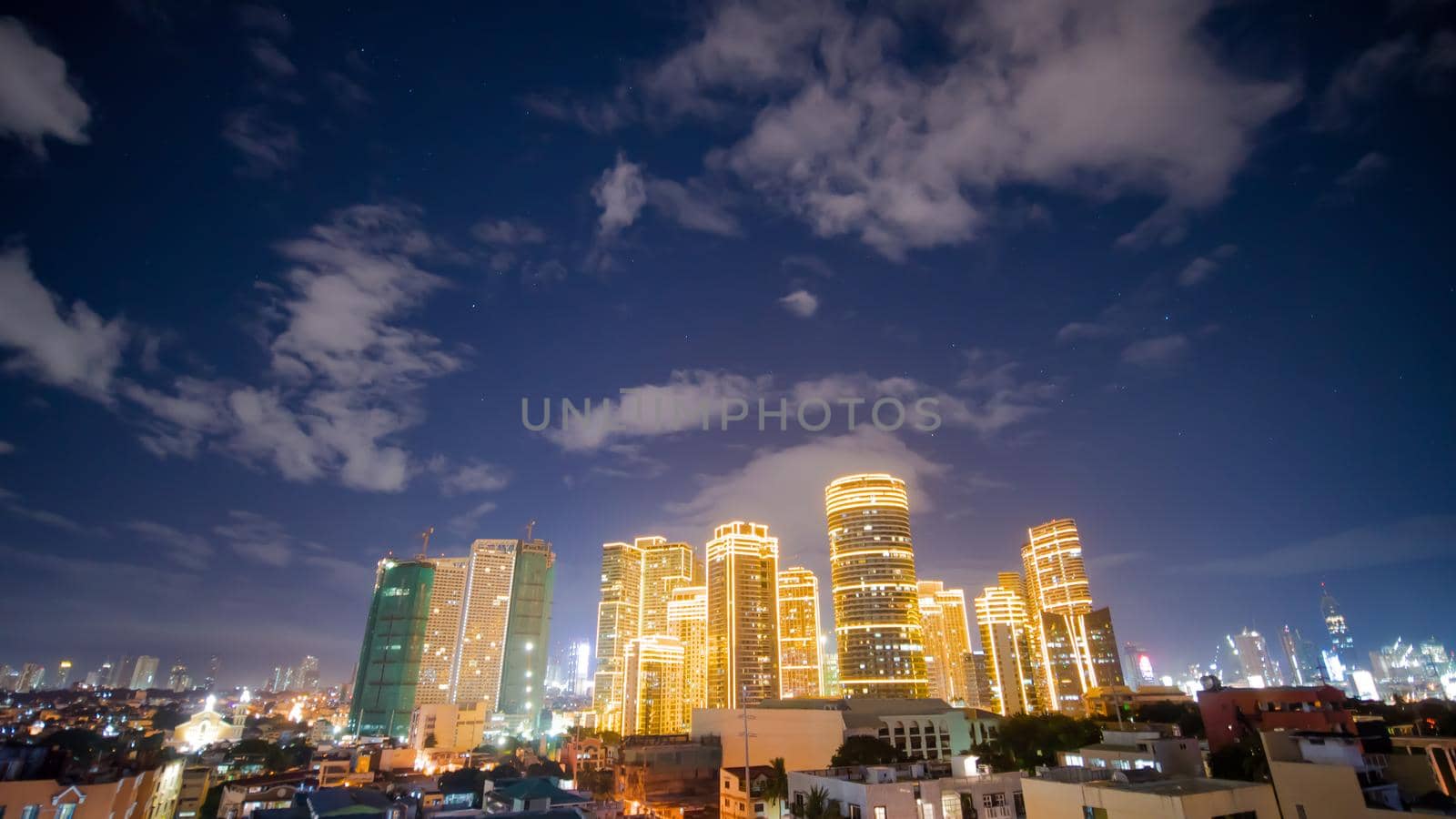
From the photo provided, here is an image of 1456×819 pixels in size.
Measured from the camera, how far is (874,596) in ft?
616

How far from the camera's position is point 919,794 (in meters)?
42.4

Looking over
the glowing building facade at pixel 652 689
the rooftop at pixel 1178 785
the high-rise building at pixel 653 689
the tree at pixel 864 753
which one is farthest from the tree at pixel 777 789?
the high-rise building at pixel 653 689

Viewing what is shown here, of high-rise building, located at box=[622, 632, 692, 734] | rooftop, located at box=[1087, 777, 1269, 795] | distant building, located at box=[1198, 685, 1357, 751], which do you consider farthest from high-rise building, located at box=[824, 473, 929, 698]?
rooftop, located at box=[1087, 777, 1269, 795]

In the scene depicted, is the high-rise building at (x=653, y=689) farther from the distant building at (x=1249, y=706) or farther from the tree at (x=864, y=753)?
the distant building at (x=1249, y=706)

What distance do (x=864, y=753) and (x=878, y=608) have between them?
114869 millimetres

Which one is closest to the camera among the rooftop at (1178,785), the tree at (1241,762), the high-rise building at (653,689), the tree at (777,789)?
the rooftop at (1178,785)

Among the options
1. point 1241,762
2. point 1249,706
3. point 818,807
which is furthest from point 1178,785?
point 1249,706

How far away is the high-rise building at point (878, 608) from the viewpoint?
589ft

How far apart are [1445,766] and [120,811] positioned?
80682 mm

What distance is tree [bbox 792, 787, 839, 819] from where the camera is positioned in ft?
143

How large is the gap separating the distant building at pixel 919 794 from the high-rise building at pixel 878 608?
464ft

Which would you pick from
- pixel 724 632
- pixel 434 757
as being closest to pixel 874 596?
pixel 724 632

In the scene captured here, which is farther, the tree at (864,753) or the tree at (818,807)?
the tree at (864,753)

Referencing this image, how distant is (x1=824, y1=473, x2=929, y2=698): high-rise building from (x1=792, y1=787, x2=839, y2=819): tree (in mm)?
143512
